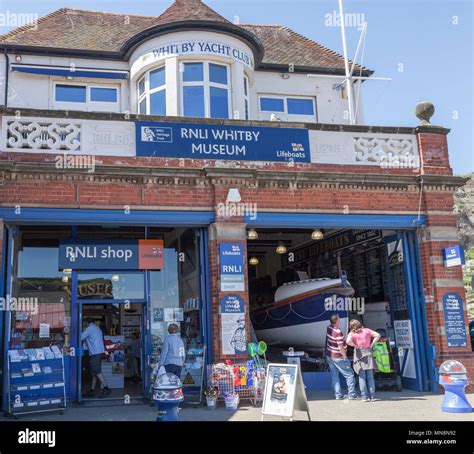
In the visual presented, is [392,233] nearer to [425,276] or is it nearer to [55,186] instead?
[425,276]

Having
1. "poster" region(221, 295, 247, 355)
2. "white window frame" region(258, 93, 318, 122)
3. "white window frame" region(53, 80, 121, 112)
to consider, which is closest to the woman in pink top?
"poster" region(221, 295, 247, 355)

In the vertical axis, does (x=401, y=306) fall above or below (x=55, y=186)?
below

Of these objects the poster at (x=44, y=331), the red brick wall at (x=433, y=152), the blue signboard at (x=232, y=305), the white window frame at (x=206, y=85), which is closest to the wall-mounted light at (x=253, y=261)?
the white window frame at (x=206, y=85)

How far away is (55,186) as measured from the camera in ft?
37.2

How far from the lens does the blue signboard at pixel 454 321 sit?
1249cm

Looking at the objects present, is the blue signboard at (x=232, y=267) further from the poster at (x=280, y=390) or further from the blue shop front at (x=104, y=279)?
the poster at (x=280, y=390)

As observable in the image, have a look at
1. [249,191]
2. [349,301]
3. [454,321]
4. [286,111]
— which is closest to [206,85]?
[286,111]

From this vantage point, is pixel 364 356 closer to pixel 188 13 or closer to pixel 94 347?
pixel 94 347

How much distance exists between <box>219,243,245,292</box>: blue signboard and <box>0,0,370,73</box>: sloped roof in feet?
22.3

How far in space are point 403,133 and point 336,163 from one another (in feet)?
6.34

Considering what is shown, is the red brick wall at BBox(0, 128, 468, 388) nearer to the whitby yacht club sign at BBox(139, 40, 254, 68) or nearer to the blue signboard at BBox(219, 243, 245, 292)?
the blue signboard at BBox(219, 243, 245, 292)
